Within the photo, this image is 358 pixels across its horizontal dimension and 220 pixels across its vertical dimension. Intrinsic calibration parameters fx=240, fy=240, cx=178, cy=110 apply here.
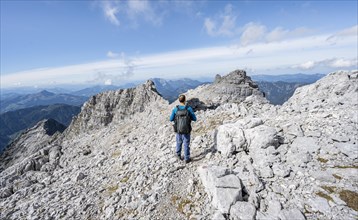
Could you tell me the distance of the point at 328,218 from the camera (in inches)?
352

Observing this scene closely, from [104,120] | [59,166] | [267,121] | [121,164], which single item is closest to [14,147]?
[104,120]

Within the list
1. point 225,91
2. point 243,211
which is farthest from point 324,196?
point 225,91

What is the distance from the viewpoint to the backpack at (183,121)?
45.7 ft

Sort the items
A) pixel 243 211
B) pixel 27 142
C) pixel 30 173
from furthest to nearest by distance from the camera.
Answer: pixel 27 142, pixel 30 173, pixel 243 211

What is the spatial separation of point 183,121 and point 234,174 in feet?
13.9

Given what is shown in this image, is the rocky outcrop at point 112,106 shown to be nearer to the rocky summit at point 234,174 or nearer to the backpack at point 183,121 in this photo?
the rocky summit at point 234,174

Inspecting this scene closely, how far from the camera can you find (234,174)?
11.4m

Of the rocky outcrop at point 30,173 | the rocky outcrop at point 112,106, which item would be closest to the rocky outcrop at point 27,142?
the rocky outcrop at point 112,106

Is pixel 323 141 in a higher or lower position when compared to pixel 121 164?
higher

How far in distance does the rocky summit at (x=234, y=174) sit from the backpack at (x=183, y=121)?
6.62 ft

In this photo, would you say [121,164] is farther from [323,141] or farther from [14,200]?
[323,141]

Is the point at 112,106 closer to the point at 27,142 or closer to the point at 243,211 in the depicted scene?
the point at 27,142

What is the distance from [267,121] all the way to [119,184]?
34.8 feet

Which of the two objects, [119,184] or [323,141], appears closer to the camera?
[323,141]
